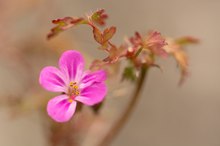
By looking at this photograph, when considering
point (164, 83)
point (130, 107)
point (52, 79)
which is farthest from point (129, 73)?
point (164, 83)

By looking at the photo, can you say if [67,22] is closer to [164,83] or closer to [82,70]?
[82,70]

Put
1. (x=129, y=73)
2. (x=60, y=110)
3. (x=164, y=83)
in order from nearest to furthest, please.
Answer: (x=60, y=110) → (x=129, y=73) → (x=164, y=83)

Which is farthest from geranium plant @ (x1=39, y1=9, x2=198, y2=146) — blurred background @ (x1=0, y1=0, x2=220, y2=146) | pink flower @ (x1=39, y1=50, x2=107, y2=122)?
blurred background @ (x1=0, y1=0, x2=220, y2=146)

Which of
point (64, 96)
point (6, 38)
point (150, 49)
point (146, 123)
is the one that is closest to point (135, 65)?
point (150, 49)

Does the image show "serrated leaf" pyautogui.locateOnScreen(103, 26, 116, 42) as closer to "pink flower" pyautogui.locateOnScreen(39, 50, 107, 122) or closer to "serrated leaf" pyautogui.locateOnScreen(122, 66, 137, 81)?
"pink flower" pyautogui.locateOnScreen(39, 50, 107, 122)

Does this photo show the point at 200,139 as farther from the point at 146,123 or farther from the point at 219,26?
the point at 219,26
